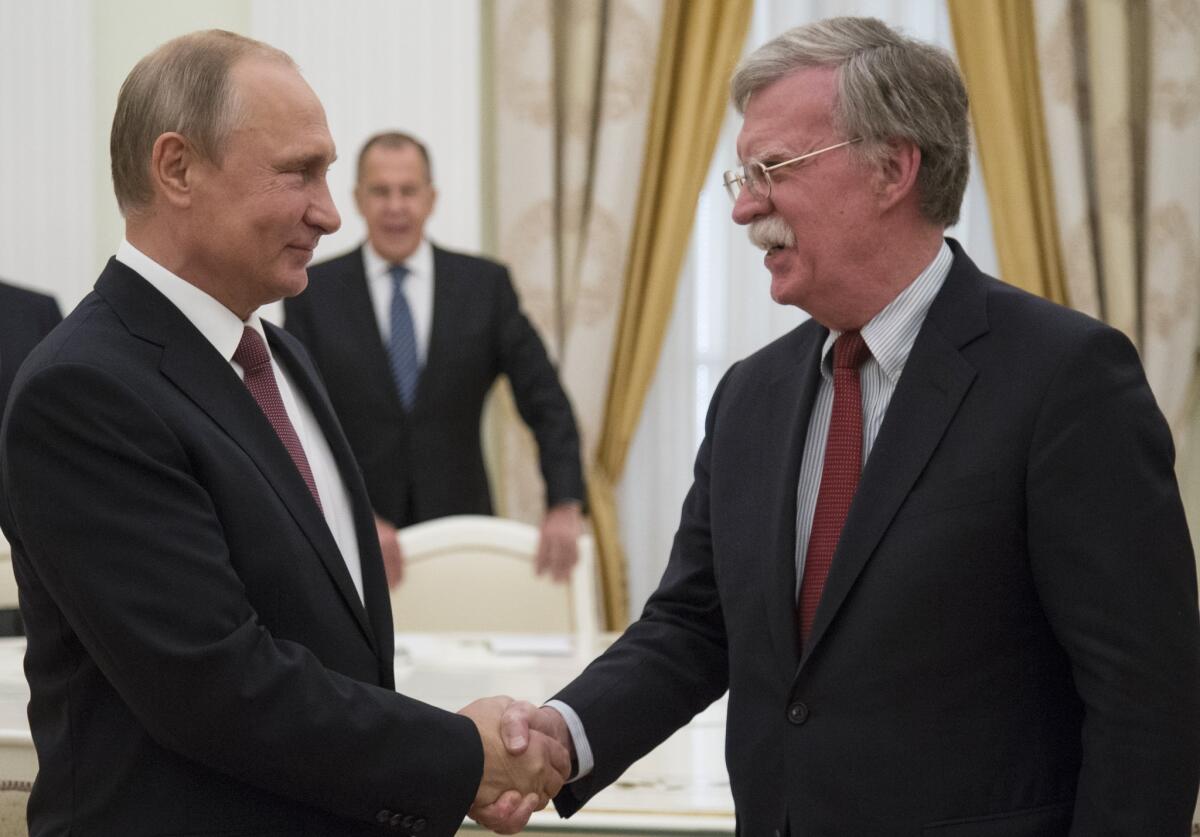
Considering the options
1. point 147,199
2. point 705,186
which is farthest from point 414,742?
point 705,186

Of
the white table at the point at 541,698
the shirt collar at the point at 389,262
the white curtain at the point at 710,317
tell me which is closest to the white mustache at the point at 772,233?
the white table at the point at 541,698

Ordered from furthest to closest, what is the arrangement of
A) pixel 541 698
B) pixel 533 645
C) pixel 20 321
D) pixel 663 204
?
1. pixel 663 204
2. pixel 20 321
3. pixel 533 645
4. pixel 541 698

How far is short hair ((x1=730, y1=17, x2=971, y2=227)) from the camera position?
1975 millimetres

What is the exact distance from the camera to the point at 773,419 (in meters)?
2.05

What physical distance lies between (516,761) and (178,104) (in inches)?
39.0

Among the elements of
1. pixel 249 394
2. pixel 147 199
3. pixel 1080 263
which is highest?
pixel 147 199

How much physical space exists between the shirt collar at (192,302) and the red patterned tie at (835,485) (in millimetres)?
769

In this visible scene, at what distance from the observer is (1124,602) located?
1.67 metres

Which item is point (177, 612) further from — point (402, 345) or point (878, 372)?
point (402, 345)

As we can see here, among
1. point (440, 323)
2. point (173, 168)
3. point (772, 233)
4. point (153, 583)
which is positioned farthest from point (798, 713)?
point (440, 323)

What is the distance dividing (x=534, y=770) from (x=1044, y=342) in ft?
3.04

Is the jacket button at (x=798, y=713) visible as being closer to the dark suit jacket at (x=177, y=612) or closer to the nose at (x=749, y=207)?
the dark suit jacket at (x=177, y=612)

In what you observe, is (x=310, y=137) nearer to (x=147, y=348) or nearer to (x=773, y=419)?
(x=147, y=348)

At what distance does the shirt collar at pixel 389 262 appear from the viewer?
5.03m
